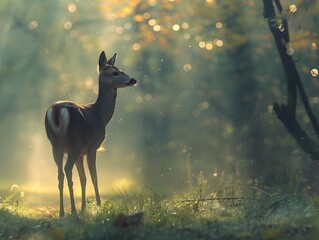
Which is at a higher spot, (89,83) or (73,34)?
(73,34)

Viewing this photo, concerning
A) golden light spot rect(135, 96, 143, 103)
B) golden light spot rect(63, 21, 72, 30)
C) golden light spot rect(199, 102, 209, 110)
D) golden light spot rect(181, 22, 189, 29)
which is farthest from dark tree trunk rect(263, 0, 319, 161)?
golden light spot rect(135, 96, 143, 103)

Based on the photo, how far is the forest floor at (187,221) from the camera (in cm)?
634

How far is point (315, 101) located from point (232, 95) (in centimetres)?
463

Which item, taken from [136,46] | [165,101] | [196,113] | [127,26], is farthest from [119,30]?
[196,113]

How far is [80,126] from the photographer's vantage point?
30.7 ft

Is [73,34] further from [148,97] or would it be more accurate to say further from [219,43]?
[219,43]

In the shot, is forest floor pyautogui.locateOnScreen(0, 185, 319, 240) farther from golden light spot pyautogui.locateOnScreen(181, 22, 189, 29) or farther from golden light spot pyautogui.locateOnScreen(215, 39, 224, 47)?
golden light spot pyautogui.locateOnScreen(181, 22, 189, 29)

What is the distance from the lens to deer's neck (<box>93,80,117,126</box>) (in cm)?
1055

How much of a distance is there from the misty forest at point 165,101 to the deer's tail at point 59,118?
0.06ft

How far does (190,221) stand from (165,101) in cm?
1922

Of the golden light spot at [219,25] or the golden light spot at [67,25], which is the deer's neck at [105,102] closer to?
the golden light spot at [219,25]

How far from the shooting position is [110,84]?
10.6 m


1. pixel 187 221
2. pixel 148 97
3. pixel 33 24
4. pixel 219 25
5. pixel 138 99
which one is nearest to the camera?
pixel 187 221

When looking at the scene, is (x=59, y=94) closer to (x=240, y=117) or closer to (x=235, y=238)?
(x=240, y=117)
